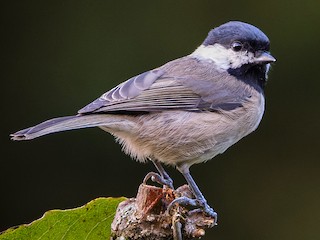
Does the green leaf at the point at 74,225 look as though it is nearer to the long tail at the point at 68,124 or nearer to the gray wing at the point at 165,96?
the long tail at the point at 68,124

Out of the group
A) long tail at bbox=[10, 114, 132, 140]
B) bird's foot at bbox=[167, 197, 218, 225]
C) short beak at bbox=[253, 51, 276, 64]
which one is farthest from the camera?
short beak at bbox=[253, 51, 276, 64]

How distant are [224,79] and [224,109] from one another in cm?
23

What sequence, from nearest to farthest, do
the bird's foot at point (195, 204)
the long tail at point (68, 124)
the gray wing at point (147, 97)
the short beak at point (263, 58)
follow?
the bird's foot at point (195, 204) → the long tail at point (68, 124) → the gray wing at point (147, 97) → the short beak at point (263, 58)

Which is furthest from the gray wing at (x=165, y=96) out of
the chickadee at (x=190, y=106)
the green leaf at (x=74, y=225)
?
the green leaf at (x=74, y=225)

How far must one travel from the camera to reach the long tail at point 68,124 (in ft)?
10.2

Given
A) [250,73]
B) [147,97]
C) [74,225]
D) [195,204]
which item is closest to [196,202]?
[195,204]

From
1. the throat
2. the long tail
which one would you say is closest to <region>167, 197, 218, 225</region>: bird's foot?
the long tail

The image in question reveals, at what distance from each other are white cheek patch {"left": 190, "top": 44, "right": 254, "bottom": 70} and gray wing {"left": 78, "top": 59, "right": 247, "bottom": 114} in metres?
0.11

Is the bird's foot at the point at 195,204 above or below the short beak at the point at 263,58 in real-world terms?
below

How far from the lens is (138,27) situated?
18.2ft

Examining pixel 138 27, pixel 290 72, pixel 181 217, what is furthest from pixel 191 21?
pixel 181 217

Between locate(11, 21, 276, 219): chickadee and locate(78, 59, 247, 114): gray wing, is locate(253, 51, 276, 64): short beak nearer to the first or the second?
locate(11, 21, 276, 219): chickadee

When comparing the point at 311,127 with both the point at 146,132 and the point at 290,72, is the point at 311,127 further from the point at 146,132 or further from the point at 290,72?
the point at 146,132

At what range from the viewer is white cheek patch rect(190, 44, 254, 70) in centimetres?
390
